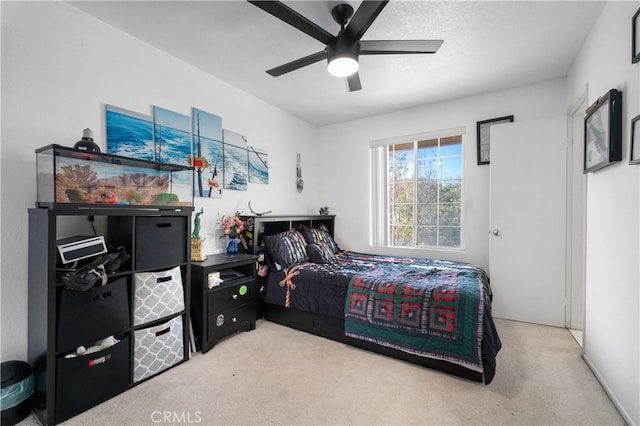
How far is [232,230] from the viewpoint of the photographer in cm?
293

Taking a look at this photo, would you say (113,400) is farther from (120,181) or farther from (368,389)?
(368,389)

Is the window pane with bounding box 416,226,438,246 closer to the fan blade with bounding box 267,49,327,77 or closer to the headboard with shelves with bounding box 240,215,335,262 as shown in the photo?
the headboard with shelves with bounding box 240,215,335,262

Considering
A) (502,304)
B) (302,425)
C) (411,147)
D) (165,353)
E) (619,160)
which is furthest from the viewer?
(411,147)

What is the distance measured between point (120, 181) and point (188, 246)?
0.67m

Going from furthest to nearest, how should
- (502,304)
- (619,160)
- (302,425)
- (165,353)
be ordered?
1. (502,304)
2. (165,353)
3. (619,160)
4. (302,425)

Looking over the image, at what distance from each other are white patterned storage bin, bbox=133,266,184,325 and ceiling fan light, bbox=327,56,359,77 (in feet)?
6.06

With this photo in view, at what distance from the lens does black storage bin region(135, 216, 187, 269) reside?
1.90m

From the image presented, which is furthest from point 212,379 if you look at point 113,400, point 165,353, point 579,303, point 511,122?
point 511,122

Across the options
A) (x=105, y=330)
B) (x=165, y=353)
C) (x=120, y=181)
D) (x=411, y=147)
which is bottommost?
(x=165, y=353)

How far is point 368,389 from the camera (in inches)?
71.5

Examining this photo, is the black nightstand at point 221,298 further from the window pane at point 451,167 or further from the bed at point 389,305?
the window pane at point 451,167

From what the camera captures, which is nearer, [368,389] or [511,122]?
[368,389]

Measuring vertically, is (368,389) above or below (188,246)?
below

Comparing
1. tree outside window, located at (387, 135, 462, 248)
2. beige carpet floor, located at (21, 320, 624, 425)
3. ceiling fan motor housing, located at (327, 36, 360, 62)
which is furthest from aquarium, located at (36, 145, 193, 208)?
tree outside window, located at (387, 135, 462, 248)
